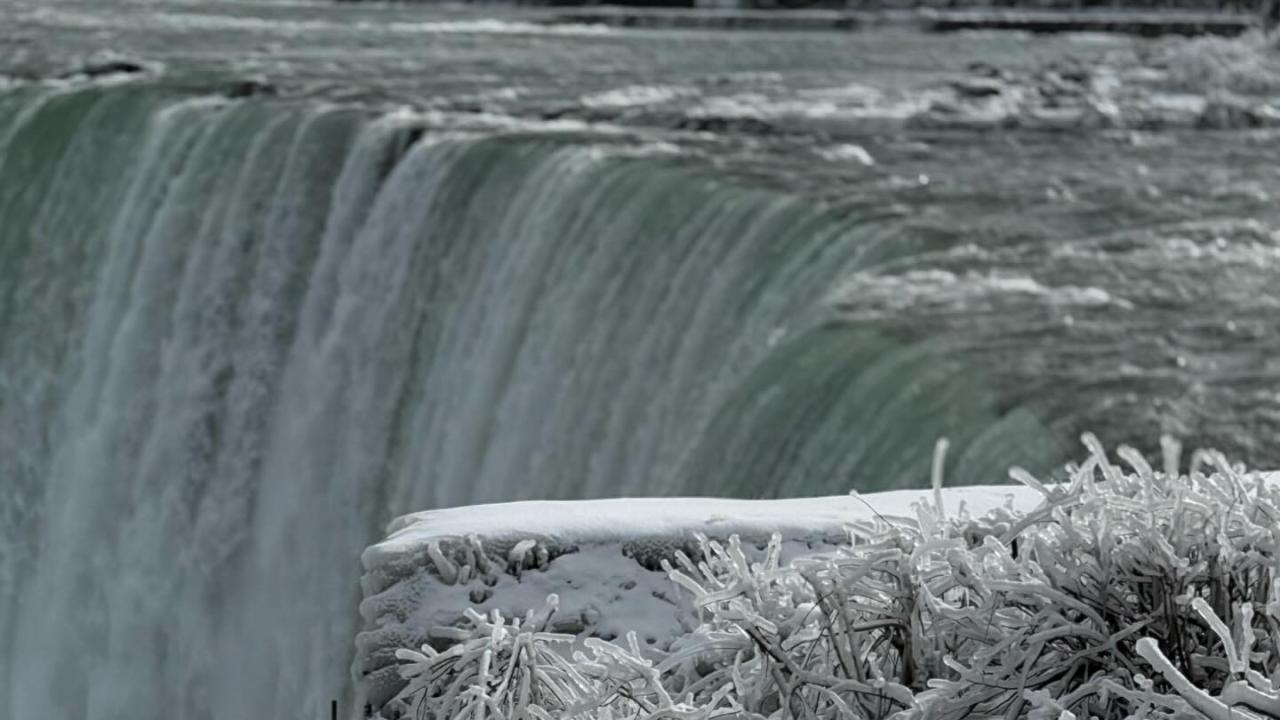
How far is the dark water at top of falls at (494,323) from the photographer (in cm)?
1015

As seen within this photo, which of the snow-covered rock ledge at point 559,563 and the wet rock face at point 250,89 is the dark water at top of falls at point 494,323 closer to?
the wet rock face at point 250,89

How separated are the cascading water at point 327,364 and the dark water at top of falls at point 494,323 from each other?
32 mm

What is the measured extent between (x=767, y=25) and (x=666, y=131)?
2401cm

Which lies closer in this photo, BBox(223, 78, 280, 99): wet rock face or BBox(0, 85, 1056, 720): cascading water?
BBox(0, 85, 1056, 720): cascading water

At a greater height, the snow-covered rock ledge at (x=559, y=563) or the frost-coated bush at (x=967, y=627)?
the frost-coated bush at (x=967, y=627)

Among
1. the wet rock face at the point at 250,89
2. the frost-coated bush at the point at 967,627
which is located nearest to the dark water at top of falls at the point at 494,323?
the wet rock face at the point at 250,89

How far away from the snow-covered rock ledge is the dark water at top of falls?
381cm

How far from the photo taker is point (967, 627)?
383cm

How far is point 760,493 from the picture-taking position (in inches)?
382

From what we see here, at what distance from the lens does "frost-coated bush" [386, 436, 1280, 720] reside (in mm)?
3654

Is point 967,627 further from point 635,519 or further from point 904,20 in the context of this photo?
point 904,20

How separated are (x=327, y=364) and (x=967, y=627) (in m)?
12.0

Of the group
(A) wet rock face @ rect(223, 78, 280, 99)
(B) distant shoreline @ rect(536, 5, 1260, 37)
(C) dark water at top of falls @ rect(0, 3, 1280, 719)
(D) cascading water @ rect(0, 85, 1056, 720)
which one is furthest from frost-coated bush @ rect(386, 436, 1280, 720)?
(B) distant shoreline @ rect(536, 5, 1260, 37)

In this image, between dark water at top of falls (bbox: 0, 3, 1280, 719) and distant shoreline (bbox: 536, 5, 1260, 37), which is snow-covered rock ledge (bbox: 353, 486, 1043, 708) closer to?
dark water at top of falls (bbox: 0, 3, 1280, 719)
